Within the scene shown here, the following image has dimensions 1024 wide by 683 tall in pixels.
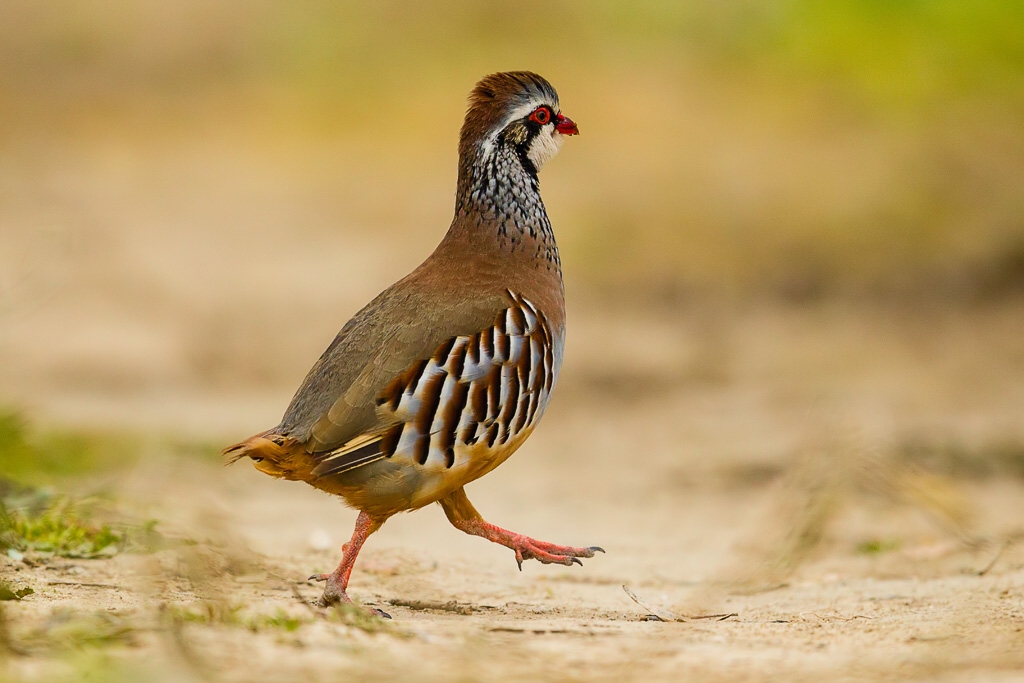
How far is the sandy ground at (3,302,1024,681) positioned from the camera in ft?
11.6

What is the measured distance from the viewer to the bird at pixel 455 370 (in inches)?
182

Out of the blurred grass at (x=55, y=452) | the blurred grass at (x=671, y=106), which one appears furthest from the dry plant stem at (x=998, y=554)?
the blurred grass at (x=671, y=106)

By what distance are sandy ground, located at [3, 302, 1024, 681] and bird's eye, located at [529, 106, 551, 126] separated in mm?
1800

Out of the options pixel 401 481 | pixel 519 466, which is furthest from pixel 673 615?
pixel 519 466

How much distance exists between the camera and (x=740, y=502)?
8.28 m

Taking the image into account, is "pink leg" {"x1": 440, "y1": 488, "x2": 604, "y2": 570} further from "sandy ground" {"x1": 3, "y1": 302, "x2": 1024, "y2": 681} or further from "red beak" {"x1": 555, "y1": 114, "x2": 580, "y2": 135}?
"red beak" {"x1": 555, "y1": 114, "x2": 580, "y2": 135}

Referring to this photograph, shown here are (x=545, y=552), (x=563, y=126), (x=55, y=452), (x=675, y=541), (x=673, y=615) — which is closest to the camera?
(x=673, y=615)

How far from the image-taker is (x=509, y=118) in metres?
5.45

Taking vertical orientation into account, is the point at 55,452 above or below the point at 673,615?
above

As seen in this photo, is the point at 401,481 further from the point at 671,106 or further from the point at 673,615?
the point at 671,106

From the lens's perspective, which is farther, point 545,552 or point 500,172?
point 500,172

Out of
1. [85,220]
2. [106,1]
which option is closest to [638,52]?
[85,220]

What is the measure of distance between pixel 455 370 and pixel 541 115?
1.40 m

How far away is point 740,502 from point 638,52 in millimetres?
9888
